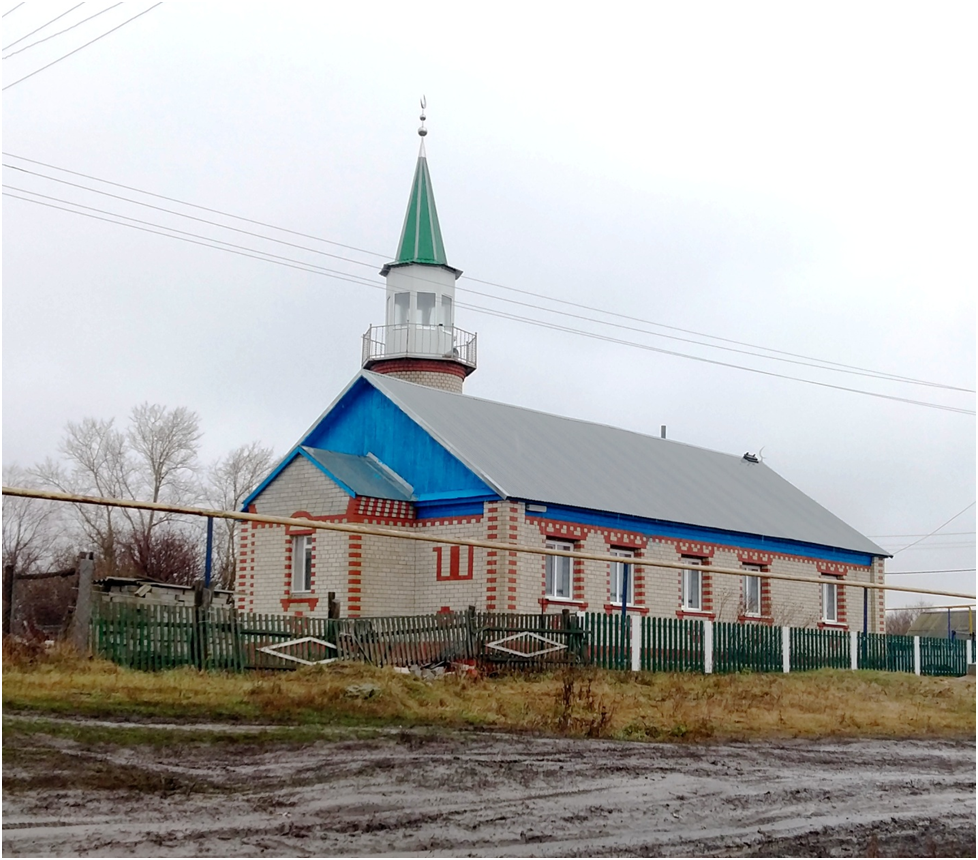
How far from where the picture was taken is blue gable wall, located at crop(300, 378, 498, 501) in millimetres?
25047

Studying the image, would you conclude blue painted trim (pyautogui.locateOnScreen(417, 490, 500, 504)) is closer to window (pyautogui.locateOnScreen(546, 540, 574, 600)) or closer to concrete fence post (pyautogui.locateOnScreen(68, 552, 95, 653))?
window (pyautogui.locateOnScreen(546, 540, 574, 600))

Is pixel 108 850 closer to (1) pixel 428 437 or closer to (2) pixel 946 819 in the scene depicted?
(2) pixel 946 819

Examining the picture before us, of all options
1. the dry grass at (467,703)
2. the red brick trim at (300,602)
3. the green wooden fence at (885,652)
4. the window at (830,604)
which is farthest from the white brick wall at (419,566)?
the window at (830,604)

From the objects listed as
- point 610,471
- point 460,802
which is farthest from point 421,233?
point 460,802

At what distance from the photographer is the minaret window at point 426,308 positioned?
36000 millimetres

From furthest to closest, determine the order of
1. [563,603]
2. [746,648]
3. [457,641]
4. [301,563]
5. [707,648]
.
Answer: [301,563], [563,603], [746,648], [707,648], [457,641]

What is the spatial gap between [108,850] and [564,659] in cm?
1288

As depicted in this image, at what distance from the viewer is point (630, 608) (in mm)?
26750

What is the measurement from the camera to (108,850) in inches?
283

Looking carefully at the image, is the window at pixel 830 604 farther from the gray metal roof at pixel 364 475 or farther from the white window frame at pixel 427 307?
the white window frame at pixel 427 307

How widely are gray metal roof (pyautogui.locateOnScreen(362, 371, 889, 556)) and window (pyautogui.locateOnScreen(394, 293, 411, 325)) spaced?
626cm

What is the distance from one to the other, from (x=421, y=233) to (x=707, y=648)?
19.0m

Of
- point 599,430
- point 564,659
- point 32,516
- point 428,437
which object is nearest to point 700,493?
point 599,430

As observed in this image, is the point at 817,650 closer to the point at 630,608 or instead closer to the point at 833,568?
the point at 630,608
